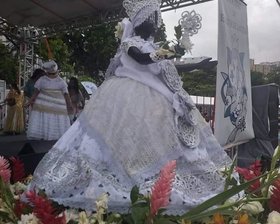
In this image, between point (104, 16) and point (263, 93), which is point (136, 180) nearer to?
point (263, 93)

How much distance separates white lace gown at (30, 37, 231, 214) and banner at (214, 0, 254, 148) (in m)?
Answer: 1.14

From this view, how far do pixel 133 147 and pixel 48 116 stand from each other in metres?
4.35

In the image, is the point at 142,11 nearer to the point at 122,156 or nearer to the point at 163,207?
the point at 122,156

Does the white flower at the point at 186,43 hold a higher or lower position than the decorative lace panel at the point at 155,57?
higher

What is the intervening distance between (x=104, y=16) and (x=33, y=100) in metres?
2.12

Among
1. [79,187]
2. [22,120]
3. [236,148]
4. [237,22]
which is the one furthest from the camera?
[22,120]

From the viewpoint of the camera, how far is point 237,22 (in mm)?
3693

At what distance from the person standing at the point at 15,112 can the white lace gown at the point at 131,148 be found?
23.2ft

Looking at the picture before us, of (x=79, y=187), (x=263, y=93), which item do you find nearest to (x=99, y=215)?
(x=79, y=187)

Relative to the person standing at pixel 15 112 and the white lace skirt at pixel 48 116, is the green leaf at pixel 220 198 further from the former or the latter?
the person standing at pixel 15 112

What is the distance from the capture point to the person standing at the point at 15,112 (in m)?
8.94

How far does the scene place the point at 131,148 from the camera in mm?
1956

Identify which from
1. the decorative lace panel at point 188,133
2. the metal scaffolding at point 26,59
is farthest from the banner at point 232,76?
the metal scaffolding at point 26,59

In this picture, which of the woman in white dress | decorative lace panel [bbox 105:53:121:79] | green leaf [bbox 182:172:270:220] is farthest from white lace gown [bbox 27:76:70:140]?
green leaf [bbox 182:172:270:220]
